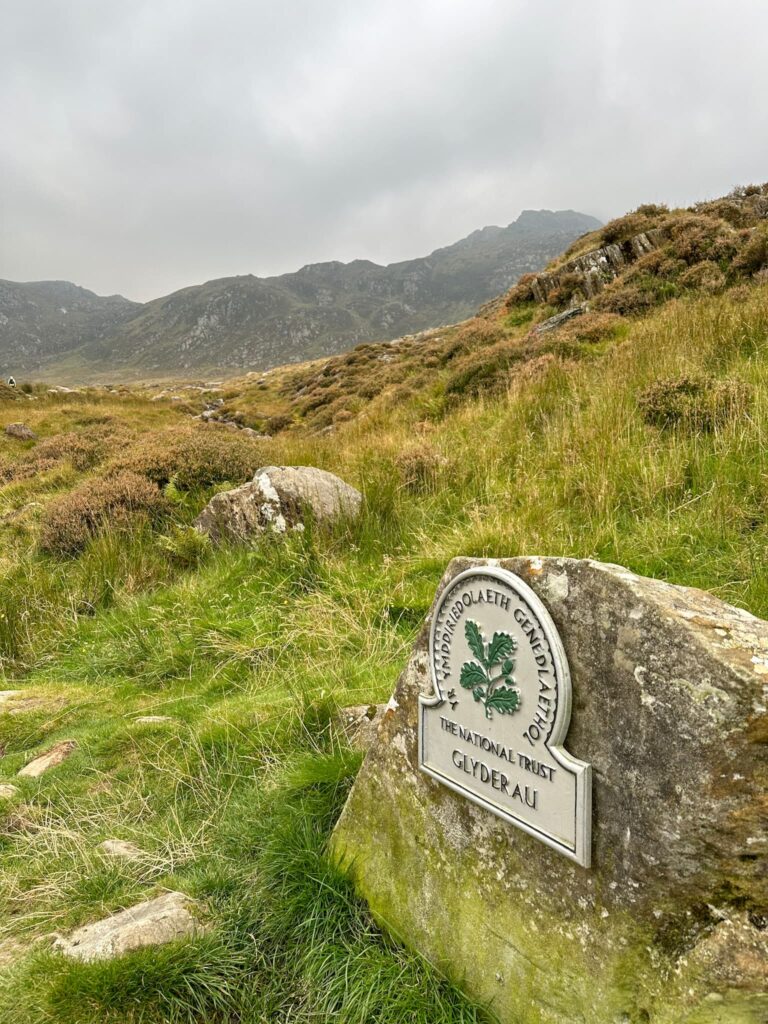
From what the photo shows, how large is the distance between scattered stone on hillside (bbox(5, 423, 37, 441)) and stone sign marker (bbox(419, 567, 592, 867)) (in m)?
22.4

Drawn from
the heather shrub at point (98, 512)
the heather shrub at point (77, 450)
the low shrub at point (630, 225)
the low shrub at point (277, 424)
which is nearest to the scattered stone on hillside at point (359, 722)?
the heather shrub at point (98, 512)

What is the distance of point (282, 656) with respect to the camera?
4789mm

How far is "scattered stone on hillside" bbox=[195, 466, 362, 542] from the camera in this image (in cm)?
698

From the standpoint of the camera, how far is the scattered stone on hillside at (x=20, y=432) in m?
20.1

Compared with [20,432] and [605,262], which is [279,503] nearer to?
[605,262]

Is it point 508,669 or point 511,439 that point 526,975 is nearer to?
point 508,669

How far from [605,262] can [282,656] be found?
56.0 ft

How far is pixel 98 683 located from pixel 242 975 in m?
3.63

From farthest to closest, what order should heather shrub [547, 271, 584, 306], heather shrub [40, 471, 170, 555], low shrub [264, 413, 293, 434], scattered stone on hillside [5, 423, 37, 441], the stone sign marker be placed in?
low shrub [264, 413, 293, 434] < scattered stone on hillside [5, 423, 37, 441] < heather shrub [547, 271, 584, 306] < heather shrub [40, 471, 170, 555] < the stone sign marker

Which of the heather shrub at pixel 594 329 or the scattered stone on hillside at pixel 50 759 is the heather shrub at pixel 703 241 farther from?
the scattered stone on hillside at pixel 50 759

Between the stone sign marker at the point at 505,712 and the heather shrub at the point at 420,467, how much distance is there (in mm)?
5377

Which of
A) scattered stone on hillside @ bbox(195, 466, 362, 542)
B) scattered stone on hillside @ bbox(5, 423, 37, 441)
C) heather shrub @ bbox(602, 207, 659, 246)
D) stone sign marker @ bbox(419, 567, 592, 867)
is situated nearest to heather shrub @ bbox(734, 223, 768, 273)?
heather shrub @ bbox(602, 207, 659, 246)

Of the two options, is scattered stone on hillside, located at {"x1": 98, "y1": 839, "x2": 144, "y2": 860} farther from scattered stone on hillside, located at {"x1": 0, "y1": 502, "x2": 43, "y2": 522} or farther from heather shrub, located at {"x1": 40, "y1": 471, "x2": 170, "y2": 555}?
scattered stone on hillside, located at {"x1": 0, "y1": 502, "x2": 43, "y2": 522}

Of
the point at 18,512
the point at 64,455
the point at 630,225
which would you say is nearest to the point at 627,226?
the point at 630,225
